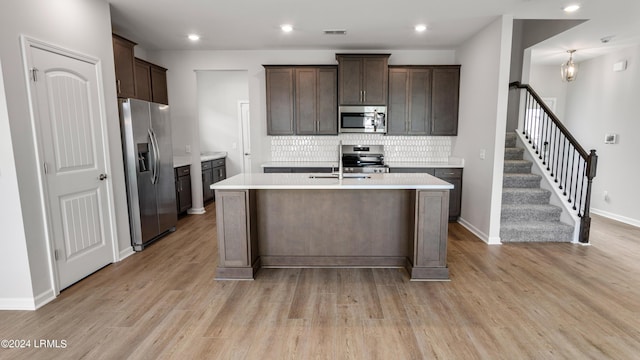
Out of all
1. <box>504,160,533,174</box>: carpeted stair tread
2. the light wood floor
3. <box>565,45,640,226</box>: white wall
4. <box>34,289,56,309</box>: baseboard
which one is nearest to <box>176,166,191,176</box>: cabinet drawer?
the light wood floor

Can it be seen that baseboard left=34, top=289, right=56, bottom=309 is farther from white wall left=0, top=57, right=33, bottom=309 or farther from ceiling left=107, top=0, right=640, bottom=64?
ceiling left=107, top=0, right=640, bottom=64

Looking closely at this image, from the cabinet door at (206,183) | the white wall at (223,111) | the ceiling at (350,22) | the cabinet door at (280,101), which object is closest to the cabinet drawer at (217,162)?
the cabinet door at (206,183)

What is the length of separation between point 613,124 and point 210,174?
7212 millimetres

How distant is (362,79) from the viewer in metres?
5.06

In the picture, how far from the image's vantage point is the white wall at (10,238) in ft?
7.75

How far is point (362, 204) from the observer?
10.6ft

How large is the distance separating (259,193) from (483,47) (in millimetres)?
3562

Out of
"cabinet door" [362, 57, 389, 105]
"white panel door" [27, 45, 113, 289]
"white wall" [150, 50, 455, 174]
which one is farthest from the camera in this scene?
"white wall" [150, 50, 455, 174]

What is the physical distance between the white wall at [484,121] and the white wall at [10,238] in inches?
187

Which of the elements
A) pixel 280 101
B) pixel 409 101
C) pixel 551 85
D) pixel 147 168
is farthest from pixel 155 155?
pixel 551 85

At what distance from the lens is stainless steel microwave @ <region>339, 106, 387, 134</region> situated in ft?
16.9

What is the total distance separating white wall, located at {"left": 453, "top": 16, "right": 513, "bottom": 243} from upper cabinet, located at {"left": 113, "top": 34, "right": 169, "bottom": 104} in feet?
14.9

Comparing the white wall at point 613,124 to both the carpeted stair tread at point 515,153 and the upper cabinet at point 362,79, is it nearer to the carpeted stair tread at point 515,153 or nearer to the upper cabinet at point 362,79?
the carpeted stair tread at point 515,153

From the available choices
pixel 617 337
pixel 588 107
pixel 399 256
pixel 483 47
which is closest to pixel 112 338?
pixel 399 256
